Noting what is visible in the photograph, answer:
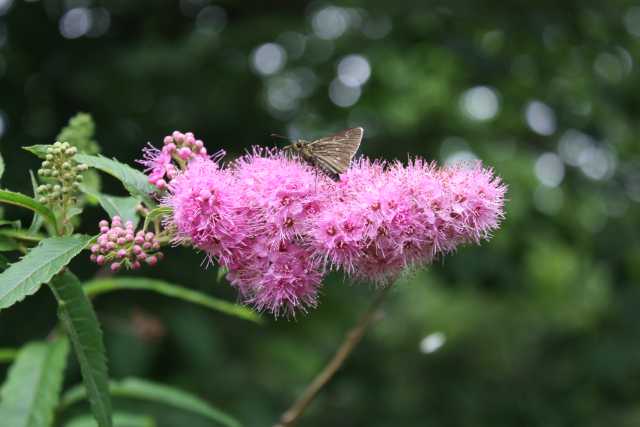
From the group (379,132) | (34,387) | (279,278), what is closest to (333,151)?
(279,278)

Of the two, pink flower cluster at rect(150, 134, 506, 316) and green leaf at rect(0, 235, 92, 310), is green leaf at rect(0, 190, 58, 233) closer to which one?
green leaf at rect(0, 235, 92, 310)

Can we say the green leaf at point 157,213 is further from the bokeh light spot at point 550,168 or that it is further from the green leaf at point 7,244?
the bokeh light spot at point 550,168

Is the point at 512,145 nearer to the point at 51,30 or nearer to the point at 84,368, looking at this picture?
the point at 51,30

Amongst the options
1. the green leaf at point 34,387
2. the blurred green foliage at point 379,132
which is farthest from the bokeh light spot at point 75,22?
the green leaf at point 34,387

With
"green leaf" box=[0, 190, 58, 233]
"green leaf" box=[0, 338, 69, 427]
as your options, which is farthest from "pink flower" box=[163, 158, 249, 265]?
"green leaf" box=[0, 338, 69, 427]

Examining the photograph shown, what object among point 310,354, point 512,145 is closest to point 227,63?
point 310,354

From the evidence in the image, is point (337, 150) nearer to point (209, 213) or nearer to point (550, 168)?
point (209, 213)
